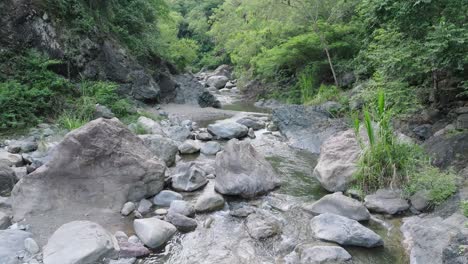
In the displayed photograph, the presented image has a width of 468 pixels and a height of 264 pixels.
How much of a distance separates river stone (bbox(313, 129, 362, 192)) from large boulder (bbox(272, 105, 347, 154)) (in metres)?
2.59

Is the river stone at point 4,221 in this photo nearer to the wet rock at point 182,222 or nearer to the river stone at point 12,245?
the river stone at point 12,245

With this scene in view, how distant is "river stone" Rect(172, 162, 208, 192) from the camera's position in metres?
7.45

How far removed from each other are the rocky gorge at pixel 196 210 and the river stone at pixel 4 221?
0.05ft

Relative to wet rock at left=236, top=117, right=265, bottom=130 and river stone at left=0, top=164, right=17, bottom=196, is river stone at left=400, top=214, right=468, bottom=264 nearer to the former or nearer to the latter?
river stone at left=0, top=164, right=17, bottom=196

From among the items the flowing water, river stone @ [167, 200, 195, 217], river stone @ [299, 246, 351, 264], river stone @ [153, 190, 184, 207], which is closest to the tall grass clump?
the flowing water

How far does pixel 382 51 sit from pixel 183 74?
1595 cm

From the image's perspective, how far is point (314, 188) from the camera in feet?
25.4

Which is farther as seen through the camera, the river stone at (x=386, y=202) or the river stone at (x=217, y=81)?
the river stone at (x=217, y=81)

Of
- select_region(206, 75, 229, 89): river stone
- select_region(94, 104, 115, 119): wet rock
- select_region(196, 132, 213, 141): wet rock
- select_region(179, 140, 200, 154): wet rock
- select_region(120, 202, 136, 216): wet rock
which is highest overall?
select_region(94, 104, 115, 119): wet rock

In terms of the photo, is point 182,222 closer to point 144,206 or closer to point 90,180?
point 144,206

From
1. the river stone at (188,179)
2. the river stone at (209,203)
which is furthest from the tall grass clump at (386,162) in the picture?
the river stone at (188,179)

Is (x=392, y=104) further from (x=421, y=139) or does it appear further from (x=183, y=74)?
(x=183, y=74)

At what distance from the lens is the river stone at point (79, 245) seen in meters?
4.64

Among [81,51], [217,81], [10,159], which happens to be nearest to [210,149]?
[10,159]
